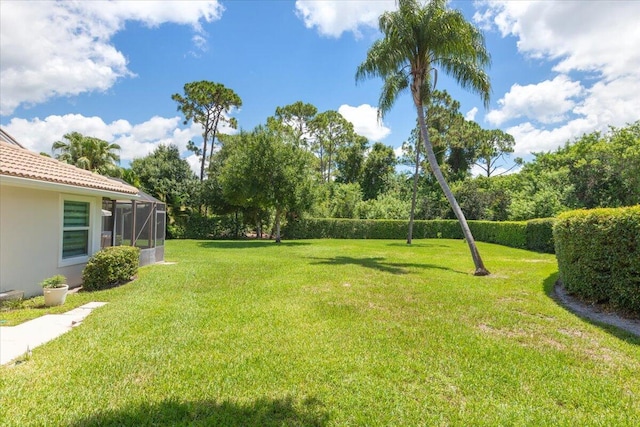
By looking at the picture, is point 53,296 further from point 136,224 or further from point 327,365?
point 327,365

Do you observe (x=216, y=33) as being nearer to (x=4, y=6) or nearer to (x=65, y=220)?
(x=4, y=6)

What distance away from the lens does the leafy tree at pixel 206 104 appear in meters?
30.5

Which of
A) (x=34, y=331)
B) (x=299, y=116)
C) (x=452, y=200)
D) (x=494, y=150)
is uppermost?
(x=299, y=116)

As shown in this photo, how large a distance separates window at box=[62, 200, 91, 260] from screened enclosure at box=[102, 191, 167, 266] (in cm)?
222

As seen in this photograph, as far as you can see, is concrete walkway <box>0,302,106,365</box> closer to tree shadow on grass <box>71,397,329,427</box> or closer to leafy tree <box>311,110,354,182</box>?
tree shadow on grass <box>71,397,329,427</box>

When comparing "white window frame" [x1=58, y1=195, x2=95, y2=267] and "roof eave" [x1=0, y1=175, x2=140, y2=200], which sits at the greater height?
"roof eave" [x1=0, y1=175, x2=140, y2=200]

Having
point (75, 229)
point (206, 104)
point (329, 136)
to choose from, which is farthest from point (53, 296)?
point (329, 136)

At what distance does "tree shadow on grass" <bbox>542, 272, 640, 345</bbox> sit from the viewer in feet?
16.0

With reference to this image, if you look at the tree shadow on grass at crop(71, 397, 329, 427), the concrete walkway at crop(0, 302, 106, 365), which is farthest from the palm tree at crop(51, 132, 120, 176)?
the tree shadow on grass at crop(71, 397, 329, 427)

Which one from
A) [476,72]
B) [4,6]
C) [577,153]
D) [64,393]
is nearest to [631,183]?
[577,153]

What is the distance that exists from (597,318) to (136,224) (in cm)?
1261

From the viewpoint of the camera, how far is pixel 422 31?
11484 mm

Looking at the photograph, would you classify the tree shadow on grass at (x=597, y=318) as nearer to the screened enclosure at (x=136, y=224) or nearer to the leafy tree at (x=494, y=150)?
the screened enclosure at (x=136, y=224)

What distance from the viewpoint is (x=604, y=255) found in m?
6.14
